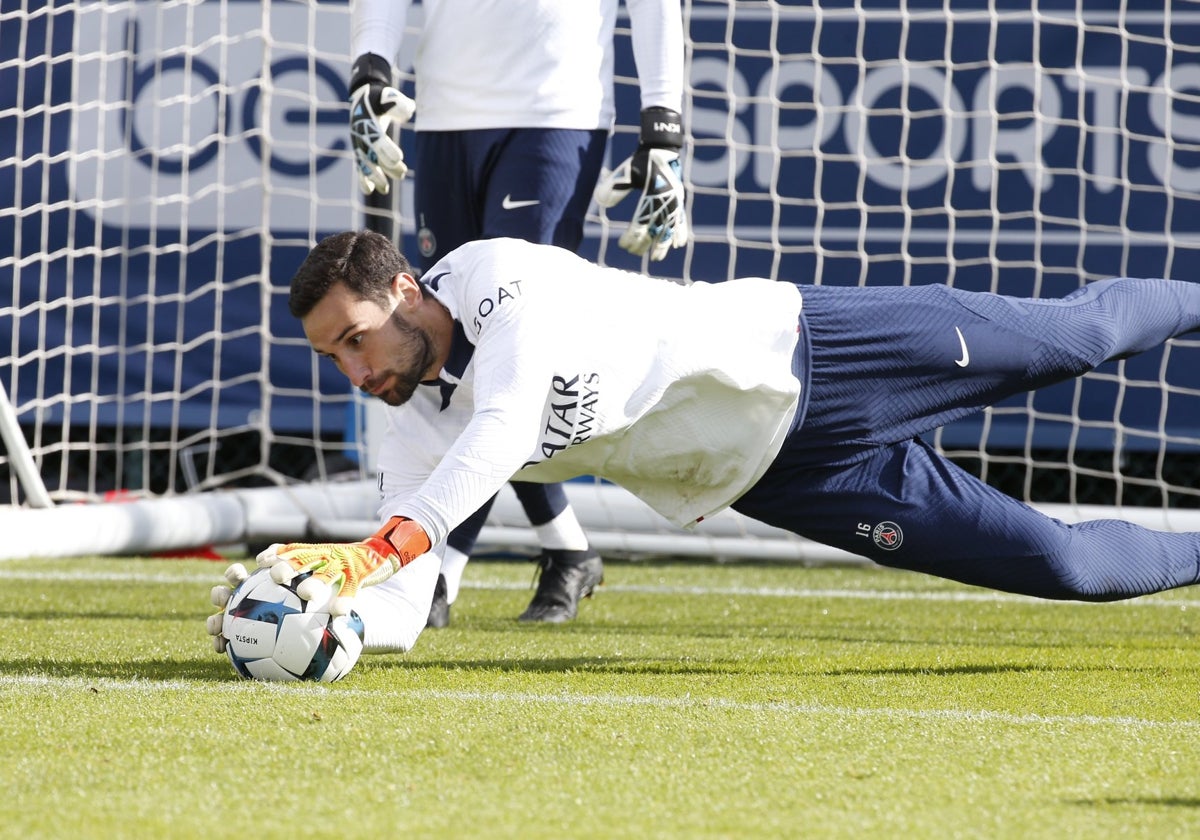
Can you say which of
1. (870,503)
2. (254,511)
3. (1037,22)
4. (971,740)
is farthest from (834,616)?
(1037,22)

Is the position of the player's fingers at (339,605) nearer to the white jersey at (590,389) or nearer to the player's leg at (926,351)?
the white jersey at (590,389)

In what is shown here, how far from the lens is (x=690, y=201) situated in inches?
242

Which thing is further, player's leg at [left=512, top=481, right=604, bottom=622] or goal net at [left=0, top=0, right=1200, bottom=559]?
goal net at [left=0, top=0, right=1200, bottom=559]

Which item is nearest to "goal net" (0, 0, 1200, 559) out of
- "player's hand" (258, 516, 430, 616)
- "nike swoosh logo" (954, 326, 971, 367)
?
"nike swoosh logo" (954, 326, 971, 367)

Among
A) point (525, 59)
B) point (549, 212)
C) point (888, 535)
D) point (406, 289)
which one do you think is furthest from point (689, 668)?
point (525, 59)

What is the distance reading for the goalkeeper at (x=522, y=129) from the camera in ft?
12.3

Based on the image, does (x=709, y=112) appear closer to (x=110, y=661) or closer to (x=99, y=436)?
(x=99, y=436)

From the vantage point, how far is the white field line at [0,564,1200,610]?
15.0 ft

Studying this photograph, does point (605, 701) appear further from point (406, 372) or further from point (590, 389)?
point (406, 372)

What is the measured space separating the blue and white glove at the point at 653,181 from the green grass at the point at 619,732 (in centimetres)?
97

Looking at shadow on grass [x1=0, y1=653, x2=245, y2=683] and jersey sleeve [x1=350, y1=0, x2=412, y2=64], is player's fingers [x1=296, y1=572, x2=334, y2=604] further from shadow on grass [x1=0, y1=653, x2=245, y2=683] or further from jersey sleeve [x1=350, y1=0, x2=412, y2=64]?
jersey sleeve [x1=350, y1=0, x2=412, y2=64]

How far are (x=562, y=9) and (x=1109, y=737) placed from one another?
7.40 ft

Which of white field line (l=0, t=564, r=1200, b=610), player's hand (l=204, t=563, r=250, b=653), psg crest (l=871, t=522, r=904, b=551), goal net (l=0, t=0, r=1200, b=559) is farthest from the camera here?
goal net (l=0, t=0, r=1200, b=559)

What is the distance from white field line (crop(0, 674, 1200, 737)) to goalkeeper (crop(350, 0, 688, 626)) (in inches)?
40.2
